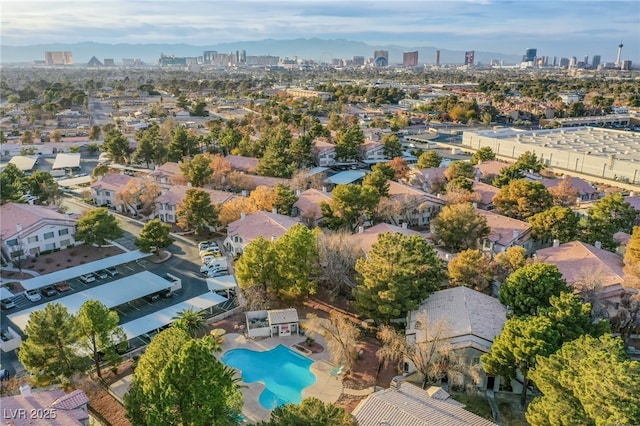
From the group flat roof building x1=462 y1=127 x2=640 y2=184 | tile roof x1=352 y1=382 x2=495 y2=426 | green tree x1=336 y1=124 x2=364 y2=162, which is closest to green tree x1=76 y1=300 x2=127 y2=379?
tile roof x1=352 y1=382 x2=495 y2=426

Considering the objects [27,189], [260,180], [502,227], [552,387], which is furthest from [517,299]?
[27,189]

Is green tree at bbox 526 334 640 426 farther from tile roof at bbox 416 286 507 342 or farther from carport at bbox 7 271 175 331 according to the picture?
carport at bbox 7 271 175 331

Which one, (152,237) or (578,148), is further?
(578,148)

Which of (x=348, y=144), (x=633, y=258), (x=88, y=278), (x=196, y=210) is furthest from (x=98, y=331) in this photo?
(x=348, y=144)

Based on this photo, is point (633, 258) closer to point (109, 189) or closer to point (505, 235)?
point (505, 235)

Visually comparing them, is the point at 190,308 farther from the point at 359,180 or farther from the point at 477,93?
the point at 477,93

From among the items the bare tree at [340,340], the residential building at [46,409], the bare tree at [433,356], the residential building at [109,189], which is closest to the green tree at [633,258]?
the bare tree at [433,356]
